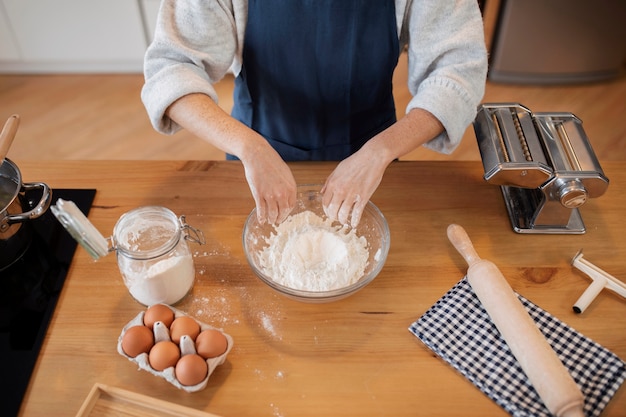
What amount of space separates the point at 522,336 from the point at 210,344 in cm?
46

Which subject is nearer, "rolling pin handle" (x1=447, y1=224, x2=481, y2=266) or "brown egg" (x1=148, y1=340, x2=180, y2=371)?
"brown egg" (x1=148, y1=340, x2=180, y2=371)

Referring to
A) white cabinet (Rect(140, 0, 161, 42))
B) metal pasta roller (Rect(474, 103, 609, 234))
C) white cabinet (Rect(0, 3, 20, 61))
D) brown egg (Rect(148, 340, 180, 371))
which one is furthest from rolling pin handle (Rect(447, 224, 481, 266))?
white cabinet (Rect(0, 3, 20, 61))

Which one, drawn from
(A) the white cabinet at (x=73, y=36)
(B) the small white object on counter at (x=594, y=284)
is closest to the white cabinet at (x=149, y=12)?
(A) the white cabinet at (x=73, y=36)

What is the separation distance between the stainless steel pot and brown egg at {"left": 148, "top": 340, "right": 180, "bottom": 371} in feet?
1.10

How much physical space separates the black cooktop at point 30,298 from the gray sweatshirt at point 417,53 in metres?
0.29

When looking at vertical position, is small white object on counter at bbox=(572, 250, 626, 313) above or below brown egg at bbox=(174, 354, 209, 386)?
below

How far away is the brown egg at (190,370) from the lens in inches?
28.0

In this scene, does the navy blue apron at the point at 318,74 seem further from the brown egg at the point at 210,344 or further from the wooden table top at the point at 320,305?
the brown egg at the point at 210,344

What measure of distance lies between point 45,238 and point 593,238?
40.5 inches

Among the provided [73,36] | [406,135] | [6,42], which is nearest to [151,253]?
[406,135]

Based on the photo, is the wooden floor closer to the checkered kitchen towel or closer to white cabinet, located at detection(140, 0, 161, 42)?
white cabinet, located at detection(140, 0, 161, 42)

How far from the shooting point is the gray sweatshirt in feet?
3.16

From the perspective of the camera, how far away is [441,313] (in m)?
0.84

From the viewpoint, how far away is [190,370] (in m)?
0.71
